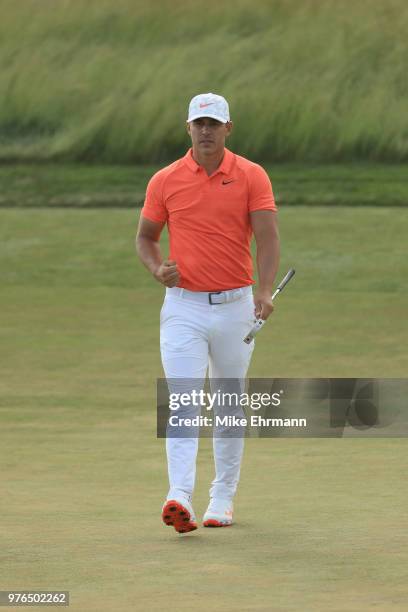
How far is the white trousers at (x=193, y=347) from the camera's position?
6.29m

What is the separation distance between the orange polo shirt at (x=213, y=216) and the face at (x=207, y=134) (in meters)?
0.06

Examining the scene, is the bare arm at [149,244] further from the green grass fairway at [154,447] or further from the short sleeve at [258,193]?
the green grass fairway at [154,447]

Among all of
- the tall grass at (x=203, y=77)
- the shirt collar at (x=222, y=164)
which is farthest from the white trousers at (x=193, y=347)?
the tall grass at (x=203, y=77)

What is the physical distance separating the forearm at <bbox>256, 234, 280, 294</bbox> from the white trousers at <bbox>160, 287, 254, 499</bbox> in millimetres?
79

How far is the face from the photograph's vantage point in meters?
6.32

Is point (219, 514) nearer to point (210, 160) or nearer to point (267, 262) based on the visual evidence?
point (267, 262)

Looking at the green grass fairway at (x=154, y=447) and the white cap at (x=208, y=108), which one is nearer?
the green grass fairway at (x=154, y=447)

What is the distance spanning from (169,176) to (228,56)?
13.8 metres

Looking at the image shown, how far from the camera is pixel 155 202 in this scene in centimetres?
648

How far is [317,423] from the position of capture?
9414 millimetres

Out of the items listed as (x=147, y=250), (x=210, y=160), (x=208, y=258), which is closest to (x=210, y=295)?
(x=208, y=258)

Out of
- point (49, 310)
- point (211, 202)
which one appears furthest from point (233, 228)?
point (49, 310)

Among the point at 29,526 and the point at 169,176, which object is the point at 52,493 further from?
the point at 169,176

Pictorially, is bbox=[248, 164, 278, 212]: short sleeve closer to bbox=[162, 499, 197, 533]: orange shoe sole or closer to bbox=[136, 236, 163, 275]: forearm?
bbox=[136, 236, 163, 275]: forearm
